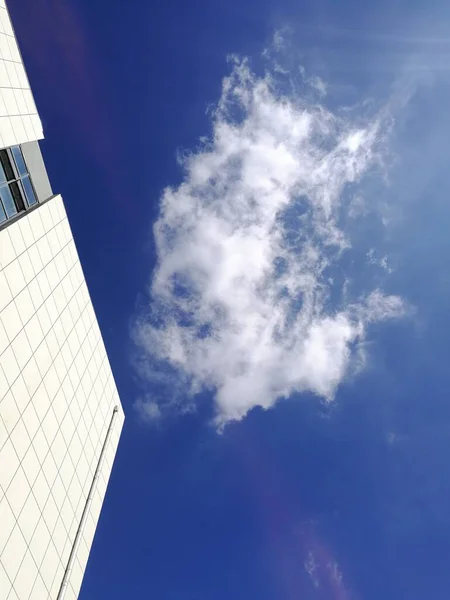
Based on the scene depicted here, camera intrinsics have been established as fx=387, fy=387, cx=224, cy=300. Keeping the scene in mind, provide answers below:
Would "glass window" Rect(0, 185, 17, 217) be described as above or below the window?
below

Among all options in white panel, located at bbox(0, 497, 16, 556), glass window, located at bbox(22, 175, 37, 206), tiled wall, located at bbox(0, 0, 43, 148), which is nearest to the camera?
white panel, located at bbox(0, 497, 16, 556)

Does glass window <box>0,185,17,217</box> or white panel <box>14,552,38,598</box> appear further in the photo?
glass window <box>0,185,17,217</box>

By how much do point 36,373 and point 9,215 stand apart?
40.9ft

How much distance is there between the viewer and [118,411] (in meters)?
49.9

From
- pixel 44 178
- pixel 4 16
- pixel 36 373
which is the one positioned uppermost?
pixel 4 16

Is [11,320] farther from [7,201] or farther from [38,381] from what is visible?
[7,201]

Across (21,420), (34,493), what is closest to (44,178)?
(21,420)

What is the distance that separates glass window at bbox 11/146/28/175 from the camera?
31794mm

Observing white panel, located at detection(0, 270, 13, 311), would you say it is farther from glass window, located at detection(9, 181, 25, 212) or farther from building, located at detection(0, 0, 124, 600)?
glass window, located at detection(9, 181, 25, 212)

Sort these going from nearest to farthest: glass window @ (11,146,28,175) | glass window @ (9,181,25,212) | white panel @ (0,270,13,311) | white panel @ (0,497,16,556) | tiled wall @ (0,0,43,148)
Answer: white panel @ (0,497,16,556), white panel @ (0,270,13,311), tiled wall @ (0,0,43,148), glass window @ (9,181,25,212), glass window @ (11,146,28,175)

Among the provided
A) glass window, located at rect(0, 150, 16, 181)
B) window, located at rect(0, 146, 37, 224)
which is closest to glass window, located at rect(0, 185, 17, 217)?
window, located at rect(0, 146, 37, 224)

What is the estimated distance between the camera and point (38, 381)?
3025 centimetres

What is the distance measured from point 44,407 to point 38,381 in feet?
7.42

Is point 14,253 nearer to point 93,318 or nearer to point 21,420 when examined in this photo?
point 21,420
